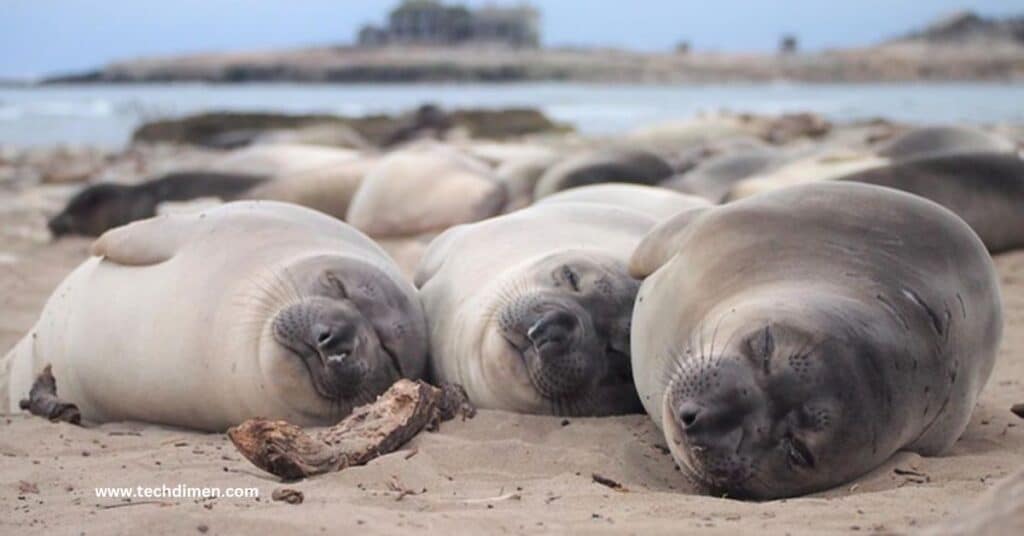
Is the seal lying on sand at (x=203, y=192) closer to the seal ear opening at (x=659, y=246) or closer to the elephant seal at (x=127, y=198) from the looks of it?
the elephant seal at (x=127, y=198)

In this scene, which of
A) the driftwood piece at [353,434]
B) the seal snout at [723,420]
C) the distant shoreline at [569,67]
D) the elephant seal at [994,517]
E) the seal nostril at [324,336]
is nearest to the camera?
the elephant seal at [994,517]

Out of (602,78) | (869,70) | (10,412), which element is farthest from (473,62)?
(10,412)

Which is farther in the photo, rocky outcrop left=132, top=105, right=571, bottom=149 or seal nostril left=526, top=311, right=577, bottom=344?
rocky outcrop left=132, top=105, right=571, bottom=149

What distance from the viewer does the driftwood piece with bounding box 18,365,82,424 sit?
4.96m

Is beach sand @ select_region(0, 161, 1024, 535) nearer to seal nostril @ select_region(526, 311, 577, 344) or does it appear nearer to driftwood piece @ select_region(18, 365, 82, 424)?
driftwood piece @ select_region(18, 365, 82, 424)

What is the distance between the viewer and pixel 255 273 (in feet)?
16.1

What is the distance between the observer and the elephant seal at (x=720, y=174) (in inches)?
379

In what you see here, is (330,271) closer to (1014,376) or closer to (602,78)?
(1014,376)

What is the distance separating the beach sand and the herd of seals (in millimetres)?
124

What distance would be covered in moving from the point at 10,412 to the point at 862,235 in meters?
2.99

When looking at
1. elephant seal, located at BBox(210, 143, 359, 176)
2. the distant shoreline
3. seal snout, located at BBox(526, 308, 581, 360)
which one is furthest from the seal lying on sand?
the distant shoreline

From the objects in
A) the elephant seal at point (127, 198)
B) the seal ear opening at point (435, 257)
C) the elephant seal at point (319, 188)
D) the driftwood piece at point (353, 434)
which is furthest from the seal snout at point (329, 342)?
the elephant seal at point (127, 198)

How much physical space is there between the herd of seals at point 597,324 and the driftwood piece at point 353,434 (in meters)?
0.21

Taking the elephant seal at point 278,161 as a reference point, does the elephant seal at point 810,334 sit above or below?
above
